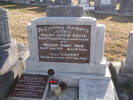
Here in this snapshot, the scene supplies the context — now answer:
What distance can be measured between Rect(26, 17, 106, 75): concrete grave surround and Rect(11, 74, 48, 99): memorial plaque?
12.8 inches

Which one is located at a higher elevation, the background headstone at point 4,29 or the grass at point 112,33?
the background headstone at point 4,29

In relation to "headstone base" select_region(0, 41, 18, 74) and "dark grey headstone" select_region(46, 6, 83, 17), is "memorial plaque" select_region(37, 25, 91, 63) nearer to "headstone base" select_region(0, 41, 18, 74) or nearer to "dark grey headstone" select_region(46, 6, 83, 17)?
"dark grey headstone" select_region(46, 6, 83, 17)

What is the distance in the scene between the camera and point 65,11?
4566 mm

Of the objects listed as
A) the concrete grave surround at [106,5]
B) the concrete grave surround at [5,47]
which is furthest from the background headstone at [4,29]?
the concrete grave surround at [106,5]

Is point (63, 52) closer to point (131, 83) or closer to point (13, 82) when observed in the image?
point (13, 82)

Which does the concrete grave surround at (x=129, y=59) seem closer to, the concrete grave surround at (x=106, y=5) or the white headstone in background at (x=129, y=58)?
the white headstone in background at (x=129, y=58)

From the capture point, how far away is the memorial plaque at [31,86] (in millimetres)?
4213

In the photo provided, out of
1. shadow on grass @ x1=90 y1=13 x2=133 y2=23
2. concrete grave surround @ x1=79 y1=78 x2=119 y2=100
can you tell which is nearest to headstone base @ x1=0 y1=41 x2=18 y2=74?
concrete grave surround @ x1=79 y1=78 x2=119 y2=100

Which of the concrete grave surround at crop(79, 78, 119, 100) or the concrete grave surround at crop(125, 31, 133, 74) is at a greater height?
the concrete grave surround at crop(125, 31, 133, 74)

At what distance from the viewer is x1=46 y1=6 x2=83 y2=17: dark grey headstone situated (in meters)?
4.50

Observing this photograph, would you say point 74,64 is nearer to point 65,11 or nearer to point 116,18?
point 65,11

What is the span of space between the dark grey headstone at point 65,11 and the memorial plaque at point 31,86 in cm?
165

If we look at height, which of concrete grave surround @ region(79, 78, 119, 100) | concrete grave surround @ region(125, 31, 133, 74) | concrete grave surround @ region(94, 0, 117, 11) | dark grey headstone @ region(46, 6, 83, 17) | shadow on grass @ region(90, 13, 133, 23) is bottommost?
concrete grave surround @ region(79, 78, 119, 100)

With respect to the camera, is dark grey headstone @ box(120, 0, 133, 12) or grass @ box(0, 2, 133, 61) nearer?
grass @ box(0, 2, 133, 61)
